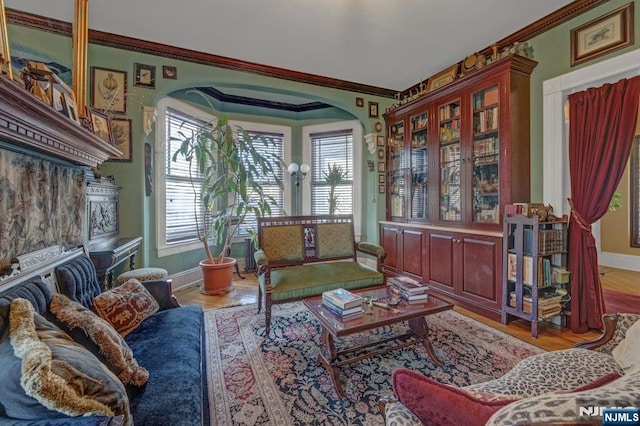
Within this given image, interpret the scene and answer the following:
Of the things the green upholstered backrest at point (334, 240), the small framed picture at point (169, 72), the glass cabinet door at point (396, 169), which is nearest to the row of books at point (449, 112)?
the glass cabinet door at point (396, 169)

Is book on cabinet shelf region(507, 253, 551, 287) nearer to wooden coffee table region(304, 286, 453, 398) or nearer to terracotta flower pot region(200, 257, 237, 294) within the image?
wooden coffee table region(304, 286, 453, 398)

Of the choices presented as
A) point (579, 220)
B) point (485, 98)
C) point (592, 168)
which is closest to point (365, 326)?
point (579, 220)

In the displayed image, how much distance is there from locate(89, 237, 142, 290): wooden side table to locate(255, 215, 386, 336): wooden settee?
1.14 meters

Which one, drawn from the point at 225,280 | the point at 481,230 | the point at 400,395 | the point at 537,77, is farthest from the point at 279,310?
the point at 537,77

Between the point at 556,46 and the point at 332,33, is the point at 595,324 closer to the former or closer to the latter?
the point at 556,46

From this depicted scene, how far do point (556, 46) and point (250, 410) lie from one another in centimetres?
386

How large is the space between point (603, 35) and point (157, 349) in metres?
3.94

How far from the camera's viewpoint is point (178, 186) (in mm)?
4082

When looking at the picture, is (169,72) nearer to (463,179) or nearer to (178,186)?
(178,186)

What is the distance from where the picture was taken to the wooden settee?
8.39ft

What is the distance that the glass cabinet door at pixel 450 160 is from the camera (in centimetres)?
331

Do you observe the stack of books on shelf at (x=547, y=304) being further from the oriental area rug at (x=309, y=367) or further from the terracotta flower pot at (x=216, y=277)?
the terracotta flower pot at (x=216, y=277)

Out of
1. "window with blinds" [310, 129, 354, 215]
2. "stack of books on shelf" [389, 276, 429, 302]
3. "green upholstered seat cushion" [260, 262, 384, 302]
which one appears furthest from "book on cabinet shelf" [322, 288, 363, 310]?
"window with blinds" [310, 129, 354, 215]

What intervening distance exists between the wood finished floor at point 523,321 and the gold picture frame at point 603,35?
93.4 inches
